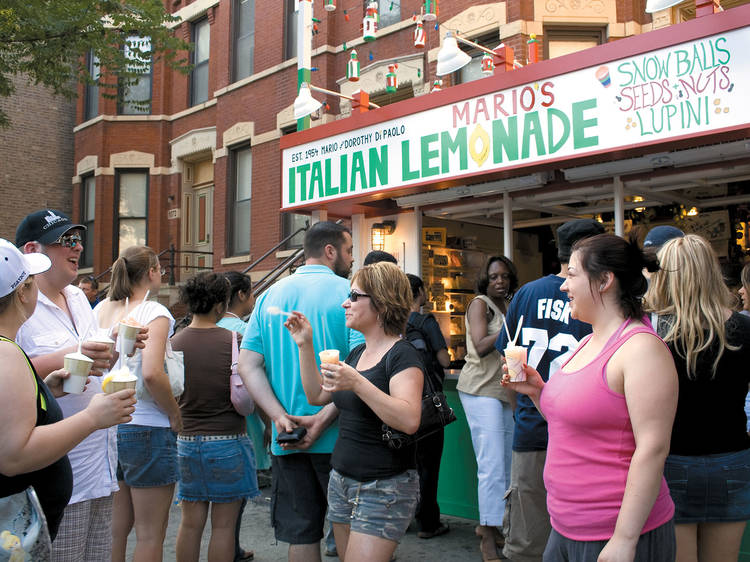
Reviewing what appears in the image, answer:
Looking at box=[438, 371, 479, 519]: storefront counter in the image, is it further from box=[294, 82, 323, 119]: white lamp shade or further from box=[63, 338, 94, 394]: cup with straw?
box=[294, 82, 323, 119]: white lamp shade

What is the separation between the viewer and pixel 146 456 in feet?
12.9

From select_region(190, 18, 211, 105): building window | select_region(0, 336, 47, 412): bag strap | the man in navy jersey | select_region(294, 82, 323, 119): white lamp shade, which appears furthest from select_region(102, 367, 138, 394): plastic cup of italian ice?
select_region(190, 18, 211, 105): building window

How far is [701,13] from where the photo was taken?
5695 mm

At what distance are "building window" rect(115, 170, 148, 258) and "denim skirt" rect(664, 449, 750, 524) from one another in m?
16.5

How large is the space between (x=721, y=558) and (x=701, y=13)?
467 centimetres

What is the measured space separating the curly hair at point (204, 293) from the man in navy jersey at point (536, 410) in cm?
197

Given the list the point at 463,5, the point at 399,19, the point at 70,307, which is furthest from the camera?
the point at 399,19

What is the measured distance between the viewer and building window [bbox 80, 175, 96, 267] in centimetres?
1812

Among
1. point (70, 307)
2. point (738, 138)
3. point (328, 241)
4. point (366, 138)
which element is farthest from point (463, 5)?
point (70, 307)

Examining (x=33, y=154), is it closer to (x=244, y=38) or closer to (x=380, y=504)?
(x=244, y=38)

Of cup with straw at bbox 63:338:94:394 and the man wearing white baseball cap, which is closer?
the man wearing white baseball cap

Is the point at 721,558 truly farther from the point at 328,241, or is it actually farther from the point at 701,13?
the point at 701,13

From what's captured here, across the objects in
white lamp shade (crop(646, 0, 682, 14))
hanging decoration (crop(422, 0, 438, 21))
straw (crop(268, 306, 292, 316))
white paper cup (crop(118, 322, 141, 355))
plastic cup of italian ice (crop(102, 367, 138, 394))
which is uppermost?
hanging decoration (crop(422, 0, 438, 21))

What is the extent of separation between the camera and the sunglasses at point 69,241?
3.28 metres
